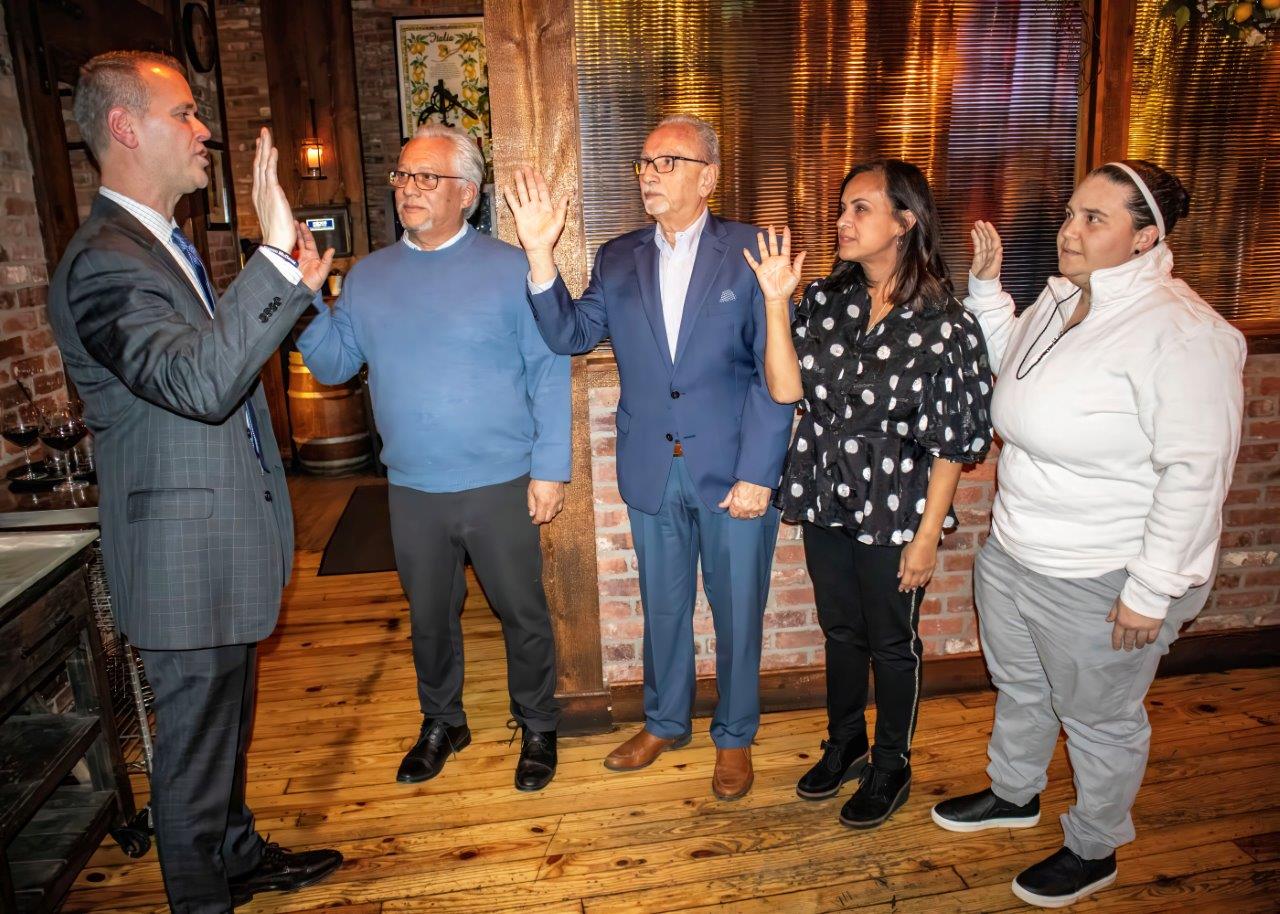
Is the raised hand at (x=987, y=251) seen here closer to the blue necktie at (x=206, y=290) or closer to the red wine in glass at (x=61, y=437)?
the blue necktie at (x=206, y=290)

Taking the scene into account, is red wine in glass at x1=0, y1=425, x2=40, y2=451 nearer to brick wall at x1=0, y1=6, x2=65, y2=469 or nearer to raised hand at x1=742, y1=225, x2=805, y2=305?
brick wall at x1=0, y1=6, x2=65, y2=469

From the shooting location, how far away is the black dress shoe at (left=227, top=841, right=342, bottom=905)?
235 cm

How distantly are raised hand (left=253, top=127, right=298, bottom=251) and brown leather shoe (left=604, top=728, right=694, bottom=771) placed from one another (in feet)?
5.92

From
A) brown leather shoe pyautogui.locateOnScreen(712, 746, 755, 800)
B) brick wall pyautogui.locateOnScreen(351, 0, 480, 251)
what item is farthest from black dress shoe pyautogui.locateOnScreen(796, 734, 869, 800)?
brick wall pyautogui.locateOnScreen(351, 0, 480, 251)

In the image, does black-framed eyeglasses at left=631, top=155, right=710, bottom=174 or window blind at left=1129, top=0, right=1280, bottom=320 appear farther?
window blind at left=1129, top=0, right=1280, bottom=320

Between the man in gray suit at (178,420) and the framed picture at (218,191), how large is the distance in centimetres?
447

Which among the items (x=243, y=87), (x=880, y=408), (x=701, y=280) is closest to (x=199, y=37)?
(x=243, y=87)

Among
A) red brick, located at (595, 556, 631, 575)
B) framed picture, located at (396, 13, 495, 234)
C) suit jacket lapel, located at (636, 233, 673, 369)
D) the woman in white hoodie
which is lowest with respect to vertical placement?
red brick, located at (595, 556, 631, 575)

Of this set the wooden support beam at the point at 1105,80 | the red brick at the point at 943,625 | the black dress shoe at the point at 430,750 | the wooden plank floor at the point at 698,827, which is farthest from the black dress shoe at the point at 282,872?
the wooden support beam at the point at 1105,80

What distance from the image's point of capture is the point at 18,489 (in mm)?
2791

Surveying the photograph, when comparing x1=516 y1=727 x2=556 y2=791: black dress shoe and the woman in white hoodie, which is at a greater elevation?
the woman in white hoodie

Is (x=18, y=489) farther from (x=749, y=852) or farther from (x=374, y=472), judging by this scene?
(x=374, y=472)

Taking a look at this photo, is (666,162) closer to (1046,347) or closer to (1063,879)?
(1046,347)

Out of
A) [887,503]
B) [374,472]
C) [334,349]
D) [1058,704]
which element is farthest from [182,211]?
[1058,704]
